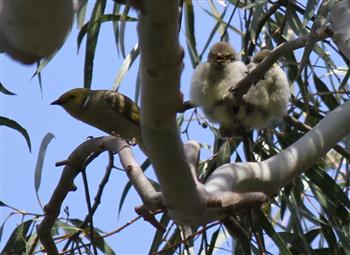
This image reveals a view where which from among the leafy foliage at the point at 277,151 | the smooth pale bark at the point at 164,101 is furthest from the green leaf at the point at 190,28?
the smooth pale bark at the point at 164,101

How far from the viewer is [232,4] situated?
8.68 ft

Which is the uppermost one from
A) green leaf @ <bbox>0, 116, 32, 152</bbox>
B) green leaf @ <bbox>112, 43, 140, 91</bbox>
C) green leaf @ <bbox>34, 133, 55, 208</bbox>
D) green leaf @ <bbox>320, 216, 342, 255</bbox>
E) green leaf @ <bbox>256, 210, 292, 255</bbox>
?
green leaf @ <bbox>112, 43, 140, 91</bbox>

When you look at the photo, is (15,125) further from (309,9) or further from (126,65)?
(309,9)

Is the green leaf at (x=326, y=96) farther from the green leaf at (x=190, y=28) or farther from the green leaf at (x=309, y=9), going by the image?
the green leaf at (x=309, y=9)

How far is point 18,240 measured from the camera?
2193 mm

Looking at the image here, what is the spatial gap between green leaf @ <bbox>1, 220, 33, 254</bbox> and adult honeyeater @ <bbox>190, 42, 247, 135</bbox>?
2.17ft

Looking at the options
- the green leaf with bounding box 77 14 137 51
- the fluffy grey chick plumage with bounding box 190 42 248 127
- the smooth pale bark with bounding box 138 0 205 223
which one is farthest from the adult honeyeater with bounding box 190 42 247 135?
the smooth pale bark with bounding box 138 0 205 223

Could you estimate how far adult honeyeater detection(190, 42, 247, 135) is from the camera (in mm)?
2439

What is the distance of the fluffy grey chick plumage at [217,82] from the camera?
96.0 inches

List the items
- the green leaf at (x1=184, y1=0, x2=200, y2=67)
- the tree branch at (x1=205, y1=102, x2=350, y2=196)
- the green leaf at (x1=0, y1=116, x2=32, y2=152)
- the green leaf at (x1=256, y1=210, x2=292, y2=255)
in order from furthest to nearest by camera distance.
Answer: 1. the green leaf at (x1=184, y1=0, x2=200, y2=67)
2. the green leaf at (x1=0, y1=116, x2=32, y2=152)
3. the green leaf at (x1=256, y1=210, x2=292, y2=255)
4. the tree branch at (x1=205, y1=102, x2=350, y2=196)

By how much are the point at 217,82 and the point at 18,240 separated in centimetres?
77

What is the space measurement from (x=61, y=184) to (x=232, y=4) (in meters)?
1.16

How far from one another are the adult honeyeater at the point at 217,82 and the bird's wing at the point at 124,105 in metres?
0.44

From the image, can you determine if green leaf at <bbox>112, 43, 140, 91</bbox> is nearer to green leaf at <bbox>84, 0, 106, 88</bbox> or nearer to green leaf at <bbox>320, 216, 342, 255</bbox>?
green leaf at <bbox>84, 0, 106, 88</bbox>
